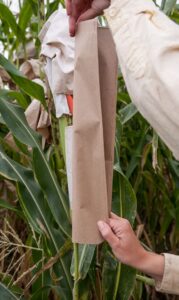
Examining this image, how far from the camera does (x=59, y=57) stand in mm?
942

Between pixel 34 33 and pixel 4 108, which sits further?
pixel 34 33

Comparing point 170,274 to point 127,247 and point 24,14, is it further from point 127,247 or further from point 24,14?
point 24,14

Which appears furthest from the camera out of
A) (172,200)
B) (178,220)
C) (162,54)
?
(172,200)

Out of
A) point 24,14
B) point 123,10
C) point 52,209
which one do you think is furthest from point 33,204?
point 24,14

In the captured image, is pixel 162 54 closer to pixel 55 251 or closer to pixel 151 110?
pixel 151 110

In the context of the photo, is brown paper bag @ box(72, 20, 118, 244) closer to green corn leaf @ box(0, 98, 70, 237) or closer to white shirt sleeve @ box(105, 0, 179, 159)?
white shirt sleeve @ box(105, 0, 179, 159)

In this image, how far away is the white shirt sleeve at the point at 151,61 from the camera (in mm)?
532

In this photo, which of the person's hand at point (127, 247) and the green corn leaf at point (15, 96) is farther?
the green corn leaf at point (15, 96)

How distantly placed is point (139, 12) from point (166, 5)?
690 mm

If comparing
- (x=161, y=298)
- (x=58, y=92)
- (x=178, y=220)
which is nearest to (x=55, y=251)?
(x=58, y=92)

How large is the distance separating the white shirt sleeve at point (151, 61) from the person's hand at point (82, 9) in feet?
0.33

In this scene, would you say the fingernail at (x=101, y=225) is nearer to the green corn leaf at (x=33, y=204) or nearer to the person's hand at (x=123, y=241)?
the person's hand at (x=123, y=241)

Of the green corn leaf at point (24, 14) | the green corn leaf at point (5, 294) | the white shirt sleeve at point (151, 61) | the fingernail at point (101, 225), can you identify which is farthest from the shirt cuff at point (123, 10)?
the green corn leaf at point (24, 14)

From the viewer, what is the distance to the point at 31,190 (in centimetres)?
109
